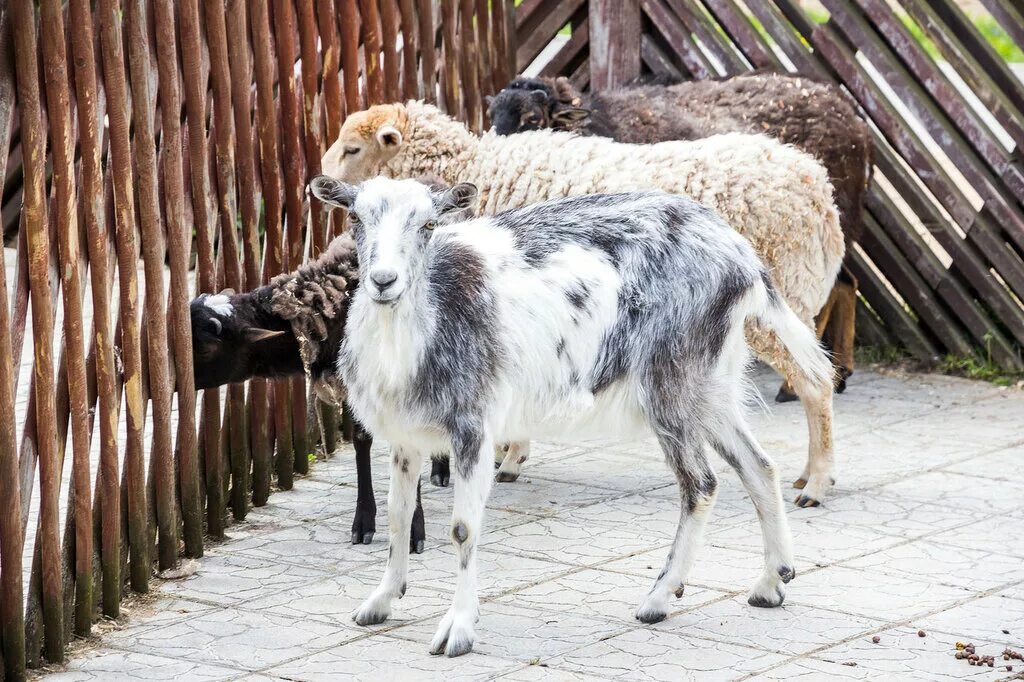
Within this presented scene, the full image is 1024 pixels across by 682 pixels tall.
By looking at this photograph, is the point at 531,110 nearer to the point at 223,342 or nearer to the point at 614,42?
the point at 614,42

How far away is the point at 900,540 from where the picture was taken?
5.73 m

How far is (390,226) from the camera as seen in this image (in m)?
4.43

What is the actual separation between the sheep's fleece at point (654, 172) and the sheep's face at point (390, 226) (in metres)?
1.96

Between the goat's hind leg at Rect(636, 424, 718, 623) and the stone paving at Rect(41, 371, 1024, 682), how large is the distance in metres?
0.12

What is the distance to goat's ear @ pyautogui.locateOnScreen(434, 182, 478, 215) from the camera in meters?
4.64

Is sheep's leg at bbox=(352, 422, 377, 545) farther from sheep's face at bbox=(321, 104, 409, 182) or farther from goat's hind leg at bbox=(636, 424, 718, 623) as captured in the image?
sheep's face at bbox=(321, 104, 409, 182)

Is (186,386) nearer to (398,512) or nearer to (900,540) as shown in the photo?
(398,512)

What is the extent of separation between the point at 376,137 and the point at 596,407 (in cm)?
252

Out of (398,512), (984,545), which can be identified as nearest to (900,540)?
(984,545)

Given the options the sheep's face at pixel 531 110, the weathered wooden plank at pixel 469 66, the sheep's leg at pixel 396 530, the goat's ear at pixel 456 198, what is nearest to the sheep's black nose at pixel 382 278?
the goat's ear at pixel 456 198

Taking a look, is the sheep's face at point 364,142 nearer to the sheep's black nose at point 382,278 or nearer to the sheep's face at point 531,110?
the sheep's face at point 531,110

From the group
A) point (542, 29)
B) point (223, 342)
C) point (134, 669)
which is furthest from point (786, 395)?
point (134, 669)

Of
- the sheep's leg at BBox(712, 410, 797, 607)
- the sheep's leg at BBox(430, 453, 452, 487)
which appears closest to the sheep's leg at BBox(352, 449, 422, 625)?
the sheep's leg at BBox(712, 410, 797, 607)

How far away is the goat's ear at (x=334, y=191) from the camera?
464 cm
